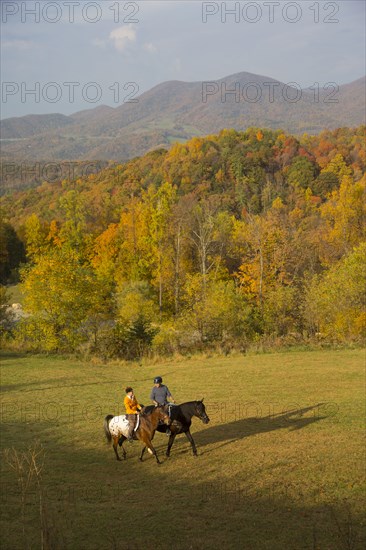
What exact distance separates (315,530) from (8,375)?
22.7 metres

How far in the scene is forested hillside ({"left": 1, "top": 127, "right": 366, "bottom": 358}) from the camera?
1506 inches

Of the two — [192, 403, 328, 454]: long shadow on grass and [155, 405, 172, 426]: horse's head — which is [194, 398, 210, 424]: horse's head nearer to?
[155, 405, 172, 426]: horse's head

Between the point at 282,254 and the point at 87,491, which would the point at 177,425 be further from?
the point at 282,254

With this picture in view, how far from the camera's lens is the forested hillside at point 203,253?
38.2 meters

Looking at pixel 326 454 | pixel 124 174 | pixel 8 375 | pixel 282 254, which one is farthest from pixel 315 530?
pixel 124 174

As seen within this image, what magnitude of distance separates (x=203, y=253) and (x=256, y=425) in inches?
1267

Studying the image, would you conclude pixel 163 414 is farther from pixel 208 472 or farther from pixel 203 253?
pixel 203 253

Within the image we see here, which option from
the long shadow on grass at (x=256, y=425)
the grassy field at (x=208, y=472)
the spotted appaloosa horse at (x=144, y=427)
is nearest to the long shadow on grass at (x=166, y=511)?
the grassy field at (x=208, y=472)

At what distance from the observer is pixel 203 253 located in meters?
A: 49.4

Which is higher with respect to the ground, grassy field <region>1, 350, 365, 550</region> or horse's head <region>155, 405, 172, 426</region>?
horse's head <region>155, 405, 172, 426</region>

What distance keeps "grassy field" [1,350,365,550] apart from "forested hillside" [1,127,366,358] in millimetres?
12537

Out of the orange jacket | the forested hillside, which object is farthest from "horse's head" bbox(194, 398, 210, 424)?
the forested hillside

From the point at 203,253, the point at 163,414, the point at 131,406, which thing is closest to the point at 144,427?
the point at 163,414

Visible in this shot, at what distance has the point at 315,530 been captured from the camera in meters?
10.4
